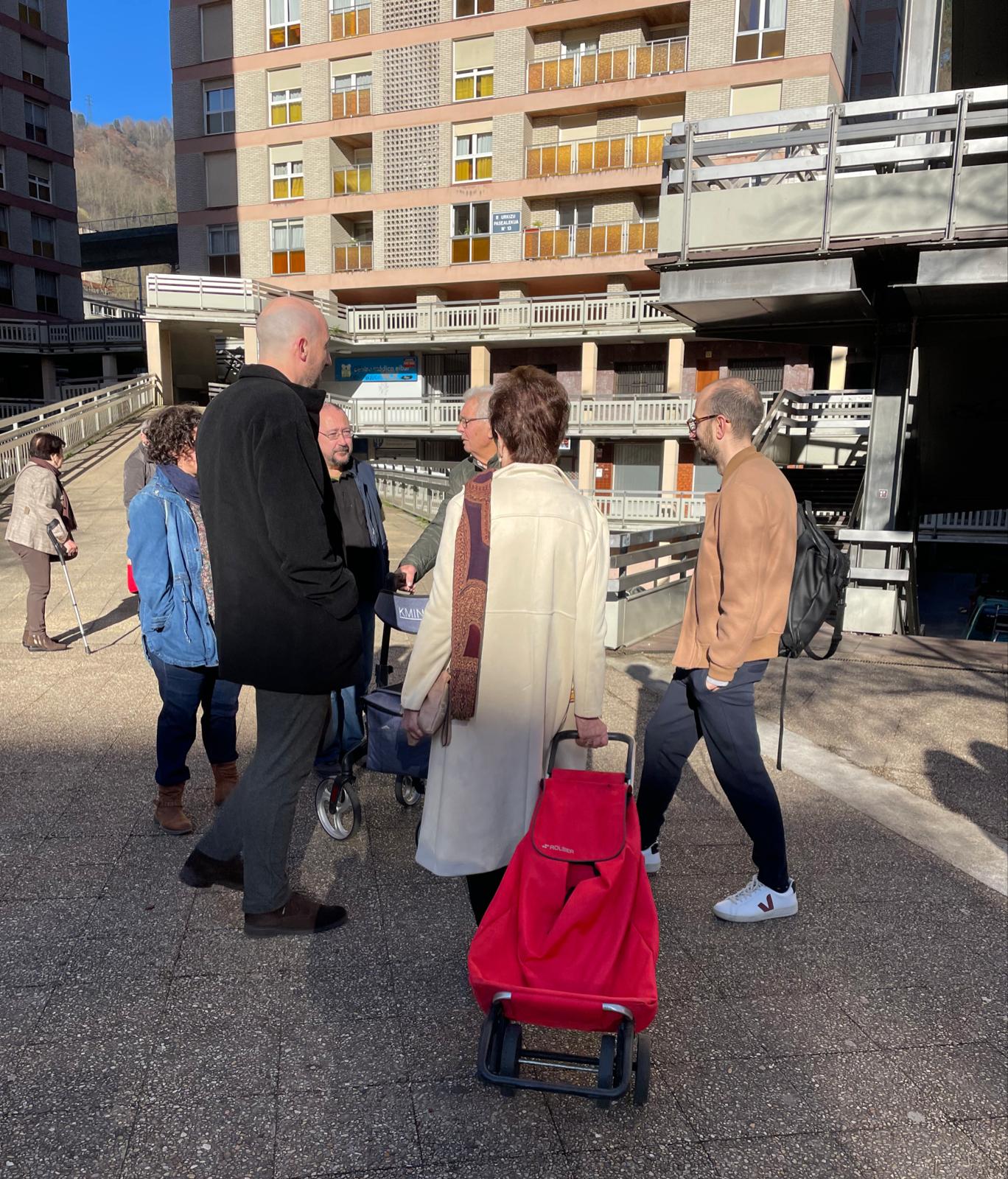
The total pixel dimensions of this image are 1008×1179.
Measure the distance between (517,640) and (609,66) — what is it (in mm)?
31955

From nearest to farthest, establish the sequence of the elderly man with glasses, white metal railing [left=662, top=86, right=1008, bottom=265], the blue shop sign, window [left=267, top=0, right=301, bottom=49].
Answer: the elderly man with glasses → white metal railing [left=662, top=86, right=1008, bottom=265] → window [left=267, top=0, right=301, bottom=49] → the blue shop sign

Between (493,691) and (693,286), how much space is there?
7.99m

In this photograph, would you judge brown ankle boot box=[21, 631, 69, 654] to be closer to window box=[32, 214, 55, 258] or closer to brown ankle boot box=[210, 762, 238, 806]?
brown ankle boot box=[210, 762, 238, 806]

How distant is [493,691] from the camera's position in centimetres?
261

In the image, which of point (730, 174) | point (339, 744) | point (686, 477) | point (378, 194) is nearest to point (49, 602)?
point (339, 744)

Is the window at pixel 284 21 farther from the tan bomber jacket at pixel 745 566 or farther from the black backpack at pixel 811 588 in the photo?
the tan bomber jacket at pixel 745 566

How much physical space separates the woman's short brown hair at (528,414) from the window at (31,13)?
51619 mm

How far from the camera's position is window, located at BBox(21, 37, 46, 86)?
4144 centimetres

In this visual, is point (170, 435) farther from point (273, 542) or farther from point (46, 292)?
point (46, 292)

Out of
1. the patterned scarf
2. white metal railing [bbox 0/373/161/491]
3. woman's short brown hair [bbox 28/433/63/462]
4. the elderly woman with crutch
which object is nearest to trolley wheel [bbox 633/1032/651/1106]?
the patterned scarf

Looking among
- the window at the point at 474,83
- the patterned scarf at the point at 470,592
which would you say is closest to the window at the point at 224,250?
the window at the point at 474,83

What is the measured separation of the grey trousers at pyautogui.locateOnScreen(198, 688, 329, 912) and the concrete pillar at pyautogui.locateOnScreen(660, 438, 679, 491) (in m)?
26.6

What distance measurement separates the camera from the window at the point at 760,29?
87.6ft

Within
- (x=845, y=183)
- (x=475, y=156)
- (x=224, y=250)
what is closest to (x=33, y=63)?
(x=224, y=250)
